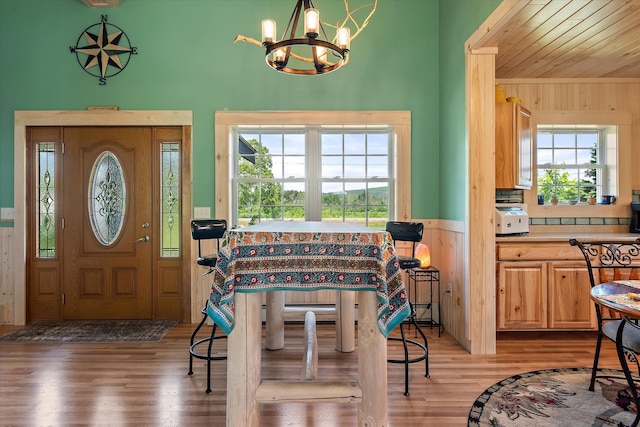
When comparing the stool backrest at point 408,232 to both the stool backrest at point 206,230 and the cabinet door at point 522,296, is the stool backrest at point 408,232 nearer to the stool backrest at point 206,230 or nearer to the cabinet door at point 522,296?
the cabinet door at point 522,296

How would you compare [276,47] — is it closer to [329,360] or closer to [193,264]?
[329,360]

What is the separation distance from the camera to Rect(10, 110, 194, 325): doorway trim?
3.79 meters

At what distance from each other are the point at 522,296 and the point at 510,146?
4.60 ft

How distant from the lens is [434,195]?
3859 millimetres

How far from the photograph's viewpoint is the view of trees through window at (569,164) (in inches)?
162

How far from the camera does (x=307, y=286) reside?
173 cm

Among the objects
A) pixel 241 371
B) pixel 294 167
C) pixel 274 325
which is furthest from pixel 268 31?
pixel 274 325

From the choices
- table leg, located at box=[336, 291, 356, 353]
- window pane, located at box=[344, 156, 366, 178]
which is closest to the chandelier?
window pane, located at box=[344, 156, 366, 178]

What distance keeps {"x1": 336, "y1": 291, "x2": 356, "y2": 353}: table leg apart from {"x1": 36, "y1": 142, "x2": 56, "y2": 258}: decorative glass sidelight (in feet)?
10.4

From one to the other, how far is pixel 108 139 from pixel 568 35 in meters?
4.53

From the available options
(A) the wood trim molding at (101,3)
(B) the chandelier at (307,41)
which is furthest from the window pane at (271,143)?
(A) the wood trim molding at (101,3)

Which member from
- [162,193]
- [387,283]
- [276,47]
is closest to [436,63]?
[276,47]

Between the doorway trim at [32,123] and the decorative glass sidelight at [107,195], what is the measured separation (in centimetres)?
41

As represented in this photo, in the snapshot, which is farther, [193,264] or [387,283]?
[193,264]
